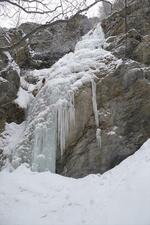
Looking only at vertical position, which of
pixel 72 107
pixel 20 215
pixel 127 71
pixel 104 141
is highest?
pixel 127 71

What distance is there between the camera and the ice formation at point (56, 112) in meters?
11.0

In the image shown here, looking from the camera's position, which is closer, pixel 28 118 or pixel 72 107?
pixel 72 107

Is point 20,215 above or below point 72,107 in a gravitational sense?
below

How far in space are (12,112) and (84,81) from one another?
286 centimetres

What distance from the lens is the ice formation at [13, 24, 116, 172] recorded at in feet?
35.9

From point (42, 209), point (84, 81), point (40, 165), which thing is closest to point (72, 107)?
point (84, 81)

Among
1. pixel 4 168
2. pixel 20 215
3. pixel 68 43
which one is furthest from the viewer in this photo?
pixel 68 43

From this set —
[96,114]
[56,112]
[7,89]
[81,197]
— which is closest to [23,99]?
[7,89]

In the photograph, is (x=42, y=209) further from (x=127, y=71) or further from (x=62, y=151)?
(x=127, y=71)

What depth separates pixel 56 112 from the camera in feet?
37.3

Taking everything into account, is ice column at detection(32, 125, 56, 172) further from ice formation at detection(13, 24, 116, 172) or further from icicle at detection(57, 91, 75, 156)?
icicle at detection(57, 91, 75, 156)

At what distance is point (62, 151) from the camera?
35.8ft

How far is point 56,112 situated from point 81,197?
2927 mm

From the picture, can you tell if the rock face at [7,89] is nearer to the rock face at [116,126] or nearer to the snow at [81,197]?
the snow at [81,197]
